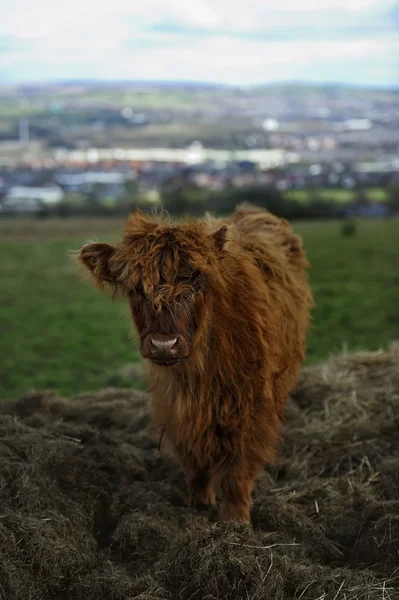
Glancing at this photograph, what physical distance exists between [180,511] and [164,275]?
1821 mm

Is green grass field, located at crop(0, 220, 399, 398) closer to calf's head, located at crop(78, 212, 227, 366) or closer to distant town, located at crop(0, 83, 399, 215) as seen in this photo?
calf's head, located at crop(78, 212, 227, 366)

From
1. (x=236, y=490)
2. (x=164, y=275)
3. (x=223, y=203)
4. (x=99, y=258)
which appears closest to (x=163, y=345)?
(x=164, y=275)

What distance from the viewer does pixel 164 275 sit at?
4727 millimetres

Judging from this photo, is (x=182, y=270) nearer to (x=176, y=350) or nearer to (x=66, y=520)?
(x=176, y=350)

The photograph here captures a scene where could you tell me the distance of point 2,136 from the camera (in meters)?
81.7

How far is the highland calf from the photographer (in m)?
4.74

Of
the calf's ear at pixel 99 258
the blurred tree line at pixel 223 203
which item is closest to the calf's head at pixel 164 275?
the calf's ear at pixel 99 258

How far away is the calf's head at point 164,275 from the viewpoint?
4.63 m

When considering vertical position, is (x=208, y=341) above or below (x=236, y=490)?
above

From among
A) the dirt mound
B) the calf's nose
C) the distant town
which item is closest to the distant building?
the distant town

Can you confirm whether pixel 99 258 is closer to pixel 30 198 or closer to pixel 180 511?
pixel 180 511

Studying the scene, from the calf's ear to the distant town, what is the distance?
4024 cm

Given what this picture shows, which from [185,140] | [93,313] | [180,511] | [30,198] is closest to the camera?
[180,511]

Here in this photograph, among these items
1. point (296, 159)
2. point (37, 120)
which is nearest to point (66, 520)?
point (296, 159)
